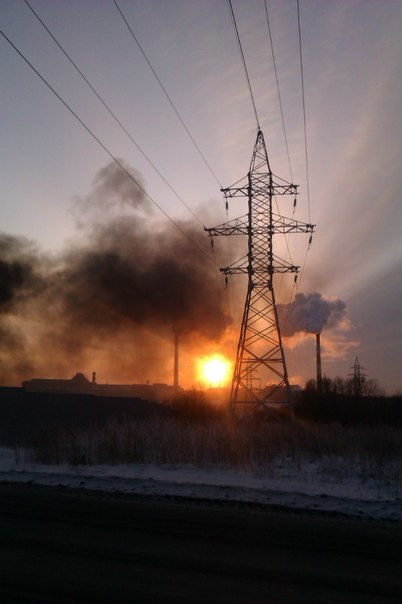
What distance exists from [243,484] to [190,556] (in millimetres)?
7556

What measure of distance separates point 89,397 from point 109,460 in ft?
68.0

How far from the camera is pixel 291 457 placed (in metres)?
18.2

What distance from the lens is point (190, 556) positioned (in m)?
7.28

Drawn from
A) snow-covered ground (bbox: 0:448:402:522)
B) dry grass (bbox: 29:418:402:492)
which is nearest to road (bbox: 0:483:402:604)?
snow-covered ground (bbox: 0:448:402:522)

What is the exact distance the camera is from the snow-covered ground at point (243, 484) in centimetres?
1229

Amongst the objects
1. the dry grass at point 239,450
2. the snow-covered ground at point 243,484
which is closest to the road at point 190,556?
the snow-covered ground at point 243,484

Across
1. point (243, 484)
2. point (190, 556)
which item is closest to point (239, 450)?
point (243, 484)

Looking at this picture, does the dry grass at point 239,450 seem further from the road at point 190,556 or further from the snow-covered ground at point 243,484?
the road at point 190,556

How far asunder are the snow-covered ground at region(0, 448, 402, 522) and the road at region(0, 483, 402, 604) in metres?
1.41

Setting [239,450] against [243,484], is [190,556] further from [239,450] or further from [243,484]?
[239,450]

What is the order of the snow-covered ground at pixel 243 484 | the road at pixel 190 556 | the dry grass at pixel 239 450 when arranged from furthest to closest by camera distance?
the dry grass at pixel 239 450 < the snow-covered ground at pixel 243 484 < the road at pixel 190 556

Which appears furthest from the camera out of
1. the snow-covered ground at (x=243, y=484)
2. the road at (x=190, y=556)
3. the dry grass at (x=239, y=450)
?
the dry grass at (x=239, y=450)

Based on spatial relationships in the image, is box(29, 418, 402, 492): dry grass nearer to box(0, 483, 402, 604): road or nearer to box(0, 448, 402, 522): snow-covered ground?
box(0, 448, 402, 522): snow-covered ground

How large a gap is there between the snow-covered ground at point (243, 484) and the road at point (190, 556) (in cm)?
141
